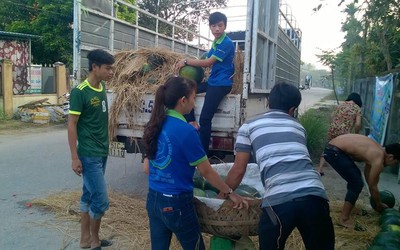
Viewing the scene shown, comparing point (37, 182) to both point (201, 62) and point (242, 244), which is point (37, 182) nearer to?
point (201, 62)

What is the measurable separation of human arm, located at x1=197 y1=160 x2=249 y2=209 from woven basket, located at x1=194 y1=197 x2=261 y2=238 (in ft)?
0.15

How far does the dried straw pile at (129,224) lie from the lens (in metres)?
3.78

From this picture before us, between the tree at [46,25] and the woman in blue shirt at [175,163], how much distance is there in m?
16.0

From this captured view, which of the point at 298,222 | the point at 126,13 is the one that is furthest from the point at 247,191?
the point at 126,13

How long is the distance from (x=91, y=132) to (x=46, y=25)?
15.9m

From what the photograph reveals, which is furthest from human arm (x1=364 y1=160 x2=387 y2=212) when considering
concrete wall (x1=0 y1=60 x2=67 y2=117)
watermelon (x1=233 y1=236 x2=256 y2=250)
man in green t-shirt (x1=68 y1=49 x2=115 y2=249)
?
concrete wall (x1=0 y1=60 x2=67 y2=117)

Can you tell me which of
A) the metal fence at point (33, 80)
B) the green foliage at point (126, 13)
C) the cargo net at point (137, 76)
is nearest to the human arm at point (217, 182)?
the cargo net at point (137, 76)

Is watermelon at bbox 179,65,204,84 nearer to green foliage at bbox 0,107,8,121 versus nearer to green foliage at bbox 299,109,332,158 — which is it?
green foliage at bbox 299,109,332,158

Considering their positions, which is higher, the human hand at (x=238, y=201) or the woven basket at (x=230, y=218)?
the human hand at (x=238, y=201)

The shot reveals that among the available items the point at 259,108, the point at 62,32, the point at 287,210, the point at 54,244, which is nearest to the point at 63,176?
the point at 54,244

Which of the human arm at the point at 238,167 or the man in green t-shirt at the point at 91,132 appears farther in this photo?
the man in green t-shirt at the point at 91,132

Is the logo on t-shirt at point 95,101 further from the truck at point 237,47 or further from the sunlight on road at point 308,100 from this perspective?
the sunlight on road at point 308,100

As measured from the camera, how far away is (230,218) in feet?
8.07

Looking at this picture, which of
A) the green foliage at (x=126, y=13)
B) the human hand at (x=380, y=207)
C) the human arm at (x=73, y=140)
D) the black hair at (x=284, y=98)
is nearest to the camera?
the black hair at (x=284, y=98)
